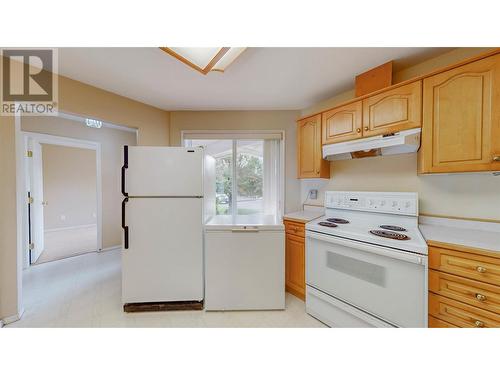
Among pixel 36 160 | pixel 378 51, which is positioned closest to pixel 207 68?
pixel 378 51

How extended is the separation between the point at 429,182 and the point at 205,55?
2101mm

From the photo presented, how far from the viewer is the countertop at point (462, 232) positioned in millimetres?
1130

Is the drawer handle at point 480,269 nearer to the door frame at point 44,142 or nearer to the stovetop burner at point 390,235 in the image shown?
the stovetop burner at point 390,235

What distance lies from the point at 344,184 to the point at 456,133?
101cm

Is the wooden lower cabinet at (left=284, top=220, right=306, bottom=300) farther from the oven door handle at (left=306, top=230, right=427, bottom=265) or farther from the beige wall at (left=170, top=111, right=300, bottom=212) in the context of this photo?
the beige wall at (left=170, top=111, right=300, bottom=212)

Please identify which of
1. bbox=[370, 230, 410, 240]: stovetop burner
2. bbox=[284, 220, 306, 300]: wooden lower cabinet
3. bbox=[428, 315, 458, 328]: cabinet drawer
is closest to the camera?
bbox=[428, 315, 458, 328]: cabinet drawer

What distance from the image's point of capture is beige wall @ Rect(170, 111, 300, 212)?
103 inches

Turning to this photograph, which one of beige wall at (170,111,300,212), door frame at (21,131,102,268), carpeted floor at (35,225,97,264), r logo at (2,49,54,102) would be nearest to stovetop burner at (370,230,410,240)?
beige wall at (170,111,300,212)

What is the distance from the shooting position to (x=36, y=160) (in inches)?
116

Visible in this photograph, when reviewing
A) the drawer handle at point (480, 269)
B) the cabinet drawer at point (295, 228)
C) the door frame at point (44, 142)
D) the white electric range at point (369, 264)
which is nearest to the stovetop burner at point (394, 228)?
the white electric range at point (369, 264)

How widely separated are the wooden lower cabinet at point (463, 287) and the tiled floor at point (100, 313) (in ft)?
2.95

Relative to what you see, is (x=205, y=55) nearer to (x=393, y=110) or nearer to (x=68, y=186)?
(x=393, y=110)

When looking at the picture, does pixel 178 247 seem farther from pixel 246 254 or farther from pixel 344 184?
pixel 344 184

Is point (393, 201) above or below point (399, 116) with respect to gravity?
below
